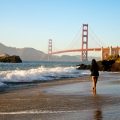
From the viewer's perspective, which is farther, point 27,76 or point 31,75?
point 31,75

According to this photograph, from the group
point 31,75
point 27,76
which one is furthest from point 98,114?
point 31,75

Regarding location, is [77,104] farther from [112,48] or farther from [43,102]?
[112,48]

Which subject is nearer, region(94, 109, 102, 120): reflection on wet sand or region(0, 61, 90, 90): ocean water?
region(94, 109, 102, 120): reflection on wet sand

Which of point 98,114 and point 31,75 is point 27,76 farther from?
point 98,114

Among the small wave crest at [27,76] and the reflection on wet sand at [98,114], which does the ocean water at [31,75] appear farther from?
the reflection on wet sand at [98,114]

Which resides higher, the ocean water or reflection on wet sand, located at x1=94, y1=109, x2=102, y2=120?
the ocean water

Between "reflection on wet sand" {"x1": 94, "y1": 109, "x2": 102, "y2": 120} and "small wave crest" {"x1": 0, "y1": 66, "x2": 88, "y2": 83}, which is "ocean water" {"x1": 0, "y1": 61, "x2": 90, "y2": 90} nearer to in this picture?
"small wave crest" {"x1": 0, "y1": 66, "x2": 88, "y2": 83}

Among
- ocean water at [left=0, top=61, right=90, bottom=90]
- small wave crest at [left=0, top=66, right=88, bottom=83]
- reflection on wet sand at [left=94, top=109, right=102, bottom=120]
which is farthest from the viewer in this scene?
small wave crest at [left=0, top=66, right=88, bottom=83]

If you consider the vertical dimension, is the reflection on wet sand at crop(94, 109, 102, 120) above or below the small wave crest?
below

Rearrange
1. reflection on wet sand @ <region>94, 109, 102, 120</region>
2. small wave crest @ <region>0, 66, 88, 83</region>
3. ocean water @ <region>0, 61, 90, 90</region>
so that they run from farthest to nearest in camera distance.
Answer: small wave crest @ <region>0, 66, 88, 83</region>, ocean water @ <region>0, 61, 90, 90</region>, reflection on wet sand @ <region>94, 109, 102, 120</region>

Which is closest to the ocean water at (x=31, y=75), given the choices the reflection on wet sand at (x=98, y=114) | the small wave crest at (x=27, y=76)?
the small wave crest at (x=27, y=76)

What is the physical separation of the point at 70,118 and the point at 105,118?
83cm

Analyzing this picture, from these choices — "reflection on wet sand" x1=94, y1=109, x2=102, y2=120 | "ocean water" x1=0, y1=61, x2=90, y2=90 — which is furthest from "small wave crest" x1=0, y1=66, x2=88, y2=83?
"reflection on wet sand" x1=94, y1=109, x2=102, y2=120

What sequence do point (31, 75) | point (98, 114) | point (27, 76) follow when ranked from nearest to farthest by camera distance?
point (98, 114)
point (27, 76)
point (31, 75)
